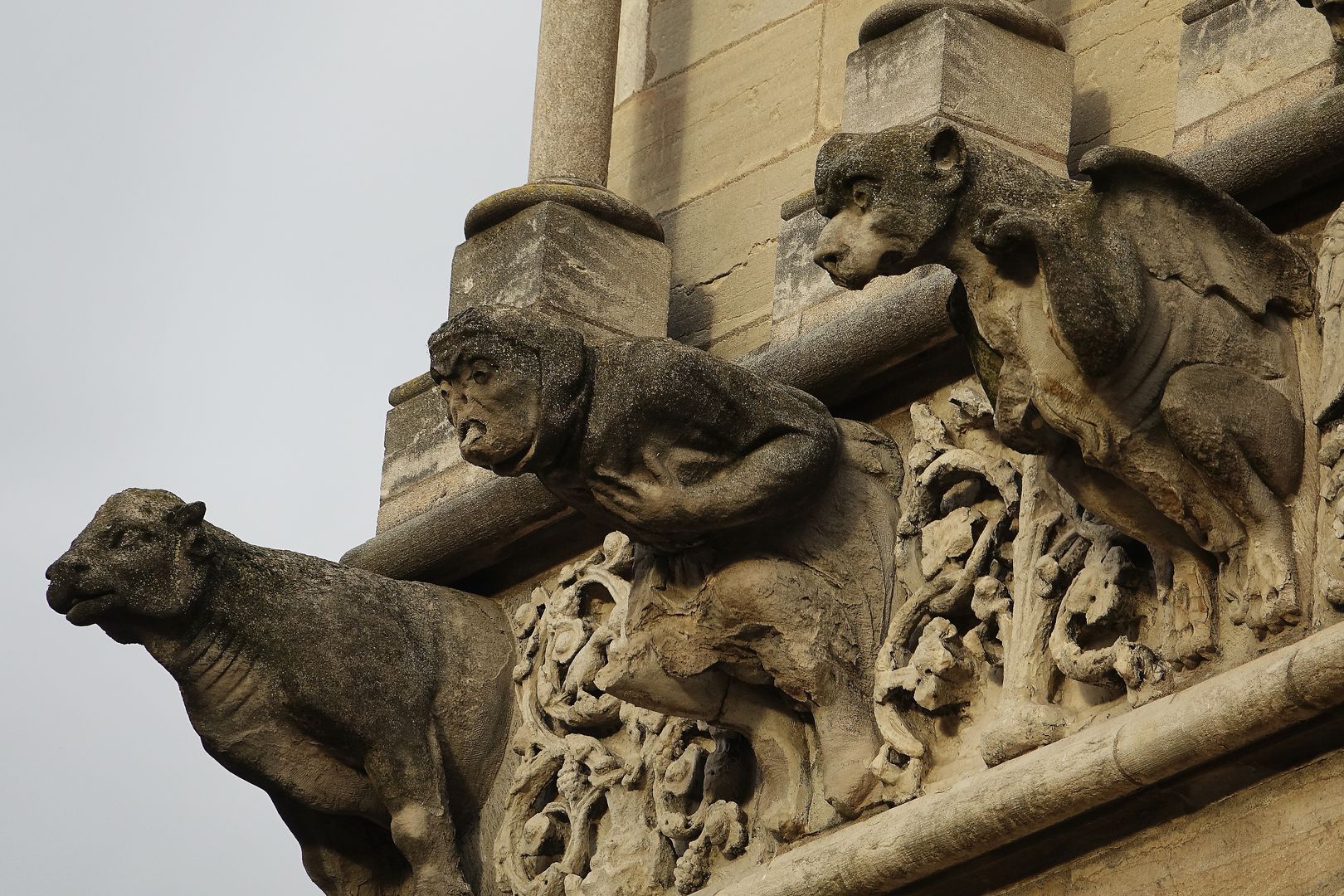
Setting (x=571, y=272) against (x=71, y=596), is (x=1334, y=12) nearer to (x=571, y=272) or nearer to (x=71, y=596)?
(x=571, y=272)

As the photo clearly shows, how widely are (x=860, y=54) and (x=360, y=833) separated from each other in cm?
189

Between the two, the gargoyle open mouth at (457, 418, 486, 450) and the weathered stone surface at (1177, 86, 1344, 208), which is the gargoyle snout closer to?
the gargoyle open mouth at (457, 418, 486, 450)

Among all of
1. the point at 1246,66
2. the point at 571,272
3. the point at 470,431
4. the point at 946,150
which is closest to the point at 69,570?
the point at 470,431

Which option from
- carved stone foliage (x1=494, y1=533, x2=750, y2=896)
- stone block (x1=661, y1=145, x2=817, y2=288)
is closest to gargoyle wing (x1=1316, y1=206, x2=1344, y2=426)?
carved stone foliage (x1=494, y1=533, x2=750, y2=896)

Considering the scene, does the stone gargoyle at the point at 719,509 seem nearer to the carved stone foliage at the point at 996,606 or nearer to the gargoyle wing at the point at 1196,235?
the carved stone foliage at the point at 996,606

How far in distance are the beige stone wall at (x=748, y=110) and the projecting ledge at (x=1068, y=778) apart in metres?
1.51

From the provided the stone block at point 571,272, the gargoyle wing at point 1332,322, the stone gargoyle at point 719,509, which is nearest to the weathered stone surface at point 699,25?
the stone block at point 571,272

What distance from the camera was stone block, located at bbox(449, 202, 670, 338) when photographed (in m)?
7.14

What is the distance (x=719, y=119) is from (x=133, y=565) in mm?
1966

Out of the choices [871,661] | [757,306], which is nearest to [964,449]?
[871,661]

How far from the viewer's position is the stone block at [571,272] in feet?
23.4

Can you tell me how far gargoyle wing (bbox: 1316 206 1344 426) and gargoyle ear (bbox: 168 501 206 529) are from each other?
229 cm

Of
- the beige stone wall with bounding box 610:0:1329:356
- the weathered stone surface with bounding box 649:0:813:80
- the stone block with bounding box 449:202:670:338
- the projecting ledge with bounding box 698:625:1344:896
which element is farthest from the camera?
the weathered stone surface with bounding box 649:0:813:80

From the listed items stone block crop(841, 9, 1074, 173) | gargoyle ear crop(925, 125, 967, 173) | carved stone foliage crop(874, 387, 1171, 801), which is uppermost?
stone block crop(841, 9, 1074, 173)
